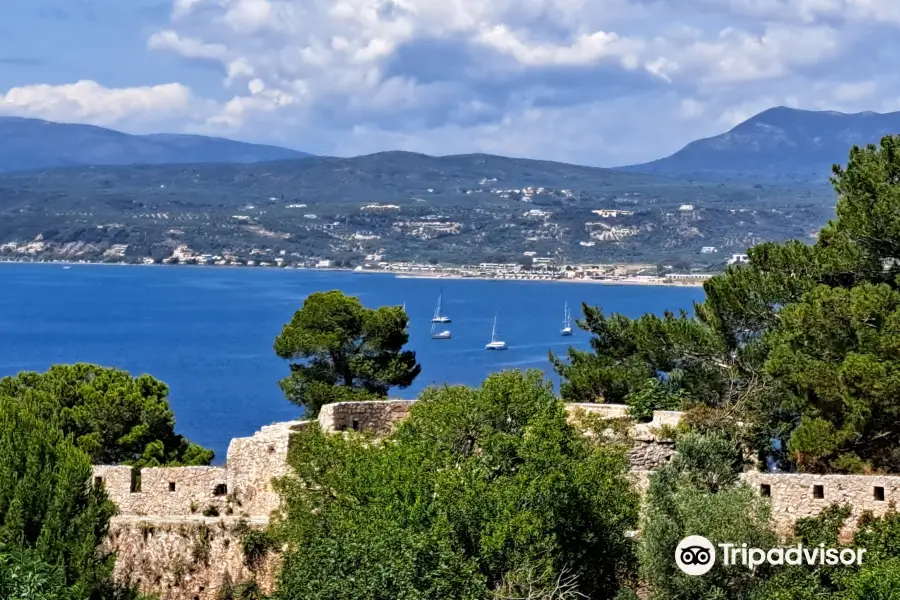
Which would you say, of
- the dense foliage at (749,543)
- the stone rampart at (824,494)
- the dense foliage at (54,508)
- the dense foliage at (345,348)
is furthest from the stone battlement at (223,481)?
the dense foliage at (345,348)

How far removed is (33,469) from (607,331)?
18469mm

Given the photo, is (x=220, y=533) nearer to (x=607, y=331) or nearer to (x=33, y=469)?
(x=33, y=469)

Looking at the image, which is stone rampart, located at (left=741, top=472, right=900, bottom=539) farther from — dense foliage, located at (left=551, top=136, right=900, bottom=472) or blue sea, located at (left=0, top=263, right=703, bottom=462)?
blue sea, located at (left=0, top=263, right=703, bottom=462)

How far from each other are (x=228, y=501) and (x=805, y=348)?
10161 mm

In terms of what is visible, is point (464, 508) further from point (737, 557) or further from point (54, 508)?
point (54, 508)

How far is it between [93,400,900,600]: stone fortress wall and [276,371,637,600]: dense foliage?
0.87 m

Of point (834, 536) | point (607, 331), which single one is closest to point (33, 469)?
point (834, 536)

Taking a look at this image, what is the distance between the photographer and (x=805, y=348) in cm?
2381

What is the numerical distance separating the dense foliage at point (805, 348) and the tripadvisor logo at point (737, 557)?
165 inches

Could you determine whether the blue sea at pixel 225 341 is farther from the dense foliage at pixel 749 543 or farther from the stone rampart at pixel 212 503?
the dense foliage at pixel 749 543

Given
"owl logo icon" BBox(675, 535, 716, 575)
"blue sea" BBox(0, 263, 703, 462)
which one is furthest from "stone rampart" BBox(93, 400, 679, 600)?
"blue sea" BBox(0, 263, 703, 462)

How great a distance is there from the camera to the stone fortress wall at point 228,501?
18312mm

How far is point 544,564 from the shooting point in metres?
17.0

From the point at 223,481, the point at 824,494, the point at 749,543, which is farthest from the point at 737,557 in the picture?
the point at 223,481
